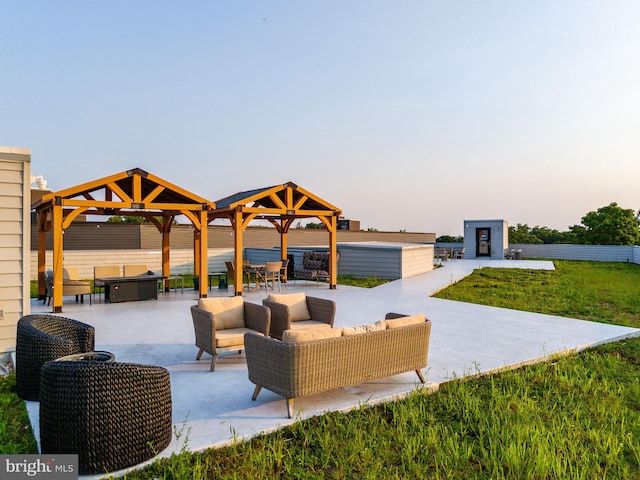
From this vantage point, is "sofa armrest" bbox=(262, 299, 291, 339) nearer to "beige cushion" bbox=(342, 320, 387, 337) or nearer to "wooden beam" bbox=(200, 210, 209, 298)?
"beige cushion" bbox=(342, 320, 387, 337)

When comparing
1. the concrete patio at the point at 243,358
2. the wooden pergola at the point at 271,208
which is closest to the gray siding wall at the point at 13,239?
the concrete patio at the point at 243,358

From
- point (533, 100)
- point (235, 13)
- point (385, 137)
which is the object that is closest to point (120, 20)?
point (235, 13)

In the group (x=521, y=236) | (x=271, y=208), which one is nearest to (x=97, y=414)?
(x=271, y=208)

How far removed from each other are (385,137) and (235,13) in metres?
6.72

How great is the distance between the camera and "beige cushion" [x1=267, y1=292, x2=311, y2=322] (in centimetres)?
581

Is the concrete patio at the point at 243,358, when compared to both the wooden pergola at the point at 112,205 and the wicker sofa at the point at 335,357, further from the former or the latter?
the wooden pergola at the point at 112,205

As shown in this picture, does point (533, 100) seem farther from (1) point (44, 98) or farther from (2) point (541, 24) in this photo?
(1) point (44, 98)

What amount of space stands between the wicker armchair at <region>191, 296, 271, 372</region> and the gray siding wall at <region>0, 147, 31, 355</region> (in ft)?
7.01

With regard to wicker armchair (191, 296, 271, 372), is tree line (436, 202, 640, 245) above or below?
above

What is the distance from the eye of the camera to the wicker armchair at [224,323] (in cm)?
486

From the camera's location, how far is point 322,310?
5883 mm

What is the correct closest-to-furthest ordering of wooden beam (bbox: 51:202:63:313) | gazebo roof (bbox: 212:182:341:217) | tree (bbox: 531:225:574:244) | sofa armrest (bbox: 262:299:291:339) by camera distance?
sofa armrest (bbox: 262:299:291:339) → wooden beam (bbox: 51:202:63:313) → gazebo roof (bbox: 212:182:341:217) → tree (bbox: 531:225:574:244)

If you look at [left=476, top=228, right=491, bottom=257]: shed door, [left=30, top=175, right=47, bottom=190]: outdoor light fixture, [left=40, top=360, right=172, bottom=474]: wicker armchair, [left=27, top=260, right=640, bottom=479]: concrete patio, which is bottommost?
[left=27, top=260, right=640, bottom=479]: concrete patio

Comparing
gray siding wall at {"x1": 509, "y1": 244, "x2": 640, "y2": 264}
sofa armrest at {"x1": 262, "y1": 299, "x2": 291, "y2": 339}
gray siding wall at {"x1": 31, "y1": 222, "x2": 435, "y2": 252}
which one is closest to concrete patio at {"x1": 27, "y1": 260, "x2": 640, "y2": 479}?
sofa armrest at {"x1": 262, "y1": 299, "x2": 291, "y2": 339}
